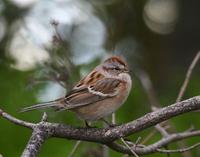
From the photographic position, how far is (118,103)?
4.66 metres

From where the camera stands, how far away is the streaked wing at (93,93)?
4.42 m

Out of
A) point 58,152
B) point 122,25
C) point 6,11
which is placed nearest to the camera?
point 58,152

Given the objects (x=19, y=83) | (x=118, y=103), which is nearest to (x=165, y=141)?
(x=118, y=103)

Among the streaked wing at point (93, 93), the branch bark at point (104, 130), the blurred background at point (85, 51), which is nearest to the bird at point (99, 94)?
the streaked wing at point (93, 93)

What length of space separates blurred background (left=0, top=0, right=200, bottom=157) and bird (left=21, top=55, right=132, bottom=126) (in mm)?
265

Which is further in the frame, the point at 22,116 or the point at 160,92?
the point at 160,92

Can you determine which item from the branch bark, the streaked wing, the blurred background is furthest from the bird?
the branch bark

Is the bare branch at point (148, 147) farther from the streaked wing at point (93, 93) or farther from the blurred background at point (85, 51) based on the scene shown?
the blurred background at point (85, 51)

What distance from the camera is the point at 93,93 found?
4.66 m

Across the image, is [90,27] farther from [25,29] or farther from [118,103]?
[118,103]

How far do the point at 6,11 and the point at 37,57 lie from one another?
1.59m

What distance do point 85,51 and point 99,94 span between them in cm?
294

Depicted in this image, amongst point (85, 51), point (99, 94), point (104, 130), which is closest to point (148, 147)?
point (104, 130)

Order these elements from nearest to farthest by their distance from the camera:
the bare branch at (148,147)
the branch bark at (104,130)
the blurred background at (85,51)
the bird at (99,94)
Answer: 1. the branch bark at (104,130)
2. the bare branch at (148,147)
3. the bird at (99,94)
4. the blurred background at (85,51)
